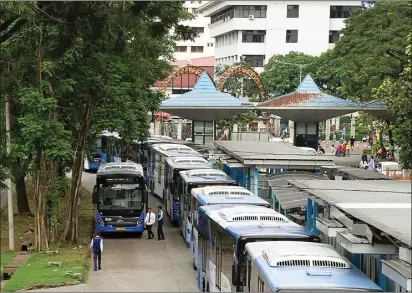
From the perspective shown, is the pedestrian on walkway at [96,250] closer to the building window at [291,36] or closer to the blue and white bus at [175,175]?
the blue and white bus at [175,175]

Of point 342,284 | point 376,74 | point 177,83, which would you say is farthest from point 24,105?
point 177,83

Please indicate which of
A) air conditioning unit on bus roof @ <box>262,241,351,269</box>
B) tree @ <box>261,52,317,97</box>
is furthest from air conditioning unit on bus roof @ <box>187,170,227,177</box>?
tree @ <box>261,52,317,97</box>

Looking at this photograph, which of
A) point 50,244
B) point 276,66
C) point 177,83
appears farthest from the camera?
point 177,83

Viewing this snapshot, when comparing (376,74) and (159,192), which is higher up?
(376,74)

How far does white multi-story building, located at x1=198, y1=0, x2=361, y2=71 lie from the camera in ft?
201

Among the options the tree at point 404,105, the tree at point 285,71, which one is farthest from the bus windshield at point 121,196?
the tree at point 285,71

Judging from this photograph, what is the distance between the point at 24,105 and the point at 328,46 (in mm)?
51282

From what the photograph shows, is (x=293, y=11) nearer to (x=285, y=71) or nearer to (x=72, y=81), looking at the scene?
(x=285, y=71)

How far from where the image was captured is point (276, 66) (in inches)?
2544

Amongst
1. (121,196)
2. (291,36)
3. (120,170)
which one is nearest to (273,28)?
(291,36)

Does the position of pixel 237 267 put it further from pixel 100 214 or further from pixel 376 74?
pixel 376 74

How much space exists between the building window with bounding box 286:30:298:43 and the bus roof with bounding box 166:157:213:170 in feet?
135

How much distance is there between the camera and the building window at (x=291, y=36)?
6586 cm

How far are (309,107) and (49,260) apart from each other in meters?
19.8
